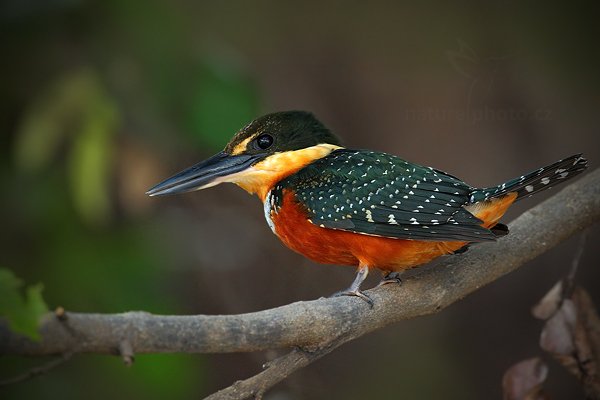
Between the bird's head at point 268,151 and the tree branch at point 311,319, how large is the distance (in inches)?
23.7

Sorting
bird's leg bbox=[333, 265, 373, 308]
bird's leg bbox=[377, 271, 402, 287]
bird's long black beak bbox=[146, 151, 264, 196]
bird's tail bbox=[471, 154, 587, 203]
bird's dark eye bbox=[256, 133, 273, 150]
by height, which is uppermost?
bird's dark eye bbox=[256, 133, 273, 150]

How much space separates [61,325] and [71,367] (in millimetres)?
2280

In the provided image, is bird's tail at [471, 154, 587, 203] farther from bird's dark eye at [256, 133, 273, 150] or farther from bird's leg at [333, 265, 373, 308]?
bird's dark eye at [256, 133, 273, 150]

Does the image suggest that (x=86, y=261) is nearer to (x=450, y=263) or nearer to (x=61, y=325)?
(x=450, y=263)

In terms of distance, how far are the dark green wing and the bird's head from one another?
0.07m

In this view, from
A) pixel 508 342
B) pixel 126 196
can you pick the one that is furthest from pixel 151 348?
pixel 508 342

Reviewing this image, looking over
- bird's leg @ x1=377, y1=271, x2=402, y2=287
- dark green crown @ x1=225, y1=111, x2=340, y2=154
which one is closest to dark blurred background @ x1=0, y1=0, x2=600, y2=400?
dark green crown @ x1=225, y1=111, x2=340, y2=154

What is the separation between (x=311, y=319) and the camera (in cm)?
193

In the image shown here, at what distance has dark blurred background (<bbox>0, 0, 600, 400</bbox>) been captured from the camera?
10.2 ft

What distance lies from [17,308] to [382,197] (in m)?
1.44

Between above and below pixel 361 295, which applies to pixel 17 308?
above

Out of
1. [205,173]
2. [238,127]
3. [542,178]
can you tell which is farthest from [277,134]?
[542,178]

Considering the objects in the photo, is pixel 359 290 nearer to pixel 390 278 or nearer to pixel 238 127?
pixel 390 278

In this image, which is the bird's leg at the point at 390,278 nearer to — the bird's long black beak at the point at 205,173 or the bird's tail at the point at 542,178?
the bird's tail at the point at 542,178
